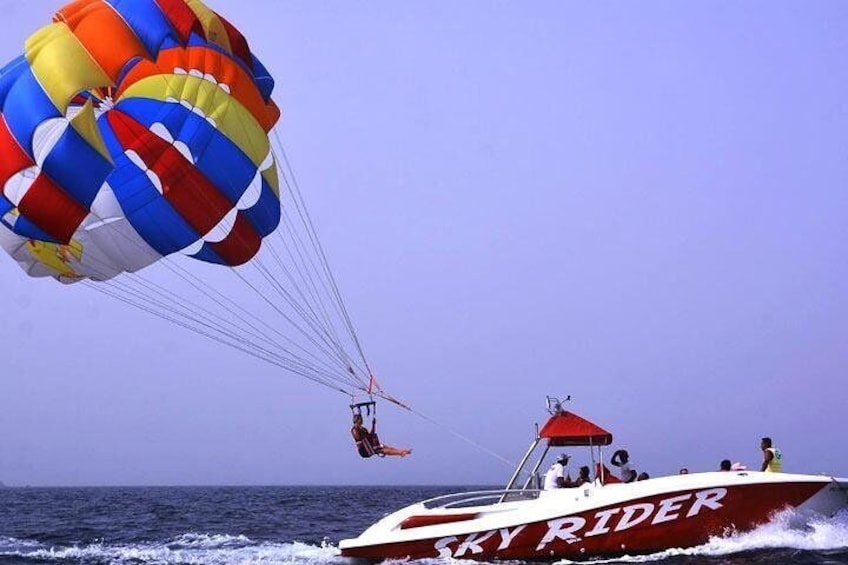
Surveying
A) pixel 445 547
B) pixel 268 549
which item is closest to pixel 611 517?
pixel 445 547

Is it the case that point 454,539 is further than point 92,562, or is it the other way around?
point 92,562

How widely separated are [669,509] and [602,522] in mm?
989

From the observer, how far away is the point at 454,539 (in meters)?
15.4

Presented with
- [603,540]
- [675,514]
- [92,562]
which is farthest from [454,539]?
[92,562]

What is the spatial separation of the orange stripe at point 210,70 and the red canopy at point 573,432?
274 inches

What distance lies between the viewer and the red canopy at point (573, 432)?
16.3 meters

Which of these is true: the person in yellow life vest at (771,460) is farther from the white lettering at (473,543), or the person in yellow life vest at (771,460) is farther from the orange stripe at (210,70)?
A: the orange stripe at (210,70)

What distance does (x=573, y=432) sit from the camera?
53.6 feet

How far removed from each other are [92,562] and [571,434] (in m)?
8.80

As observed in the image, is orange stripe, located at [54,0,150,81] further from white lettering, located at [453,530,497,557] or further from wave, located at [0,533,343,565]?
white lettering, located at [453,530,497,557]

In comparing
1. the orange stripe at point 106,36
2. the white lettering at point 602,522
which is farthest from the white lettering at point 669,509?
the orange stripe at point 106,36

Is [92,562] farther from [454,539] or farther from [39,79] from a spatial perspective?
[39,79]

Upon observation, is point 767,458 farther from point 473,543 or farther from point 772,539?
point 473,543

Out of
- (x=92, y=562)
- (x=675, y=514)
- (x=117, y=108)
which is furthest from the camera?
(x=92, y=562)
